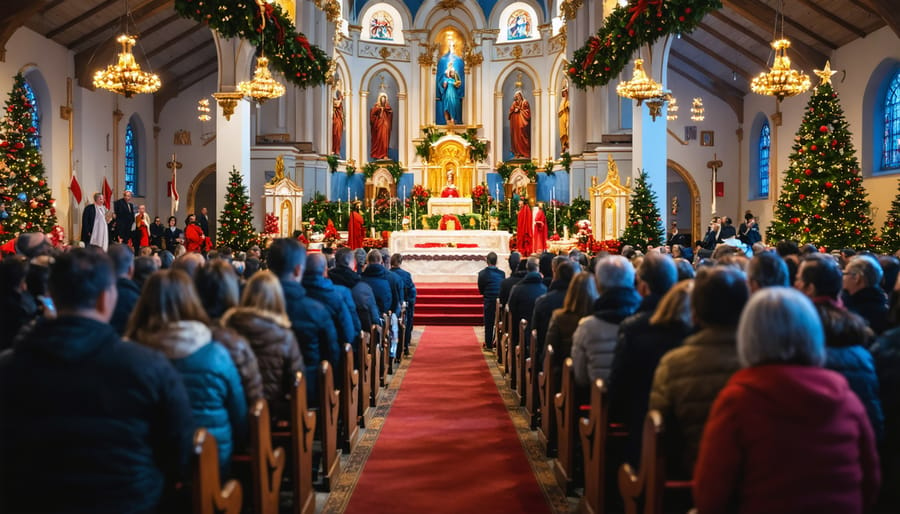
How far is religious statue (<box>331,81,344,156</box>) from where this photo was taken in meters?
25.8

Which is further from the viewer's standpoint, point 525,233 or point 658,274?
point 525,233

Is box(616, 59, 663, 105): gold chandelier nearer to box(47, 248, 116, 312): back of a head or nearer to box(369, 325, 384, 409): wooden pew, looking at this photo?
box(369, 325, 384, 409): wooden pew

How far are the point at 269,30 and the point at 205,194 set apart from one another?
19112 mm

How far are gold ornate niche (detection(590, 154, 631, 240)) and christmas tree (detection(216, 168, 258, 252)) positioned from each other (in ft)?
26.3

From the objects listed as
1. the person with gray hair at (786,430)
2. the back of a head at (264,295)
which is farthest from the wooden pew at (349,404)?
the person with gray hair at (786,430)

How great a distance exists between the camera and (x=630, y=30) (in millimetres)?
10438

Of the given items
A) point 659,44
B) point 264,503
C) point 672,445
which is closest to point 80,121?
point 659,44

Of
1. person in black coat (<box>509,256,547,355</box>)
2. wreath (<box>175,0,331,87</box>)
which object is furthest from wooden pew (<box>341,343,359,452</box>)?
wreath (<box>175,0,331,87</box>)

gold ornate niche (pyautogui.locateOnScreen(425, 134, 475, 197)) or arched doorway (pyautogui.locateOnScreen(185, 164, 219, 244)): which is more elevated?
gold ornate niche (pyautogui.locateOnScreen(425, 134, 475, 197))

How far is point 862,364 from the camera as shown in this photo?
3.51 metres

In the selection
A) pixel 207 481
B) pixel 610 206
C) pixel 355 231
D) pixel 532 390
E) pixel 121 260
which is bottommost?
pixel 532 390

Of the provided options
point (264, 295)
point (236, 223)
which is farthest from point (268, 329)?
point (236, 223)

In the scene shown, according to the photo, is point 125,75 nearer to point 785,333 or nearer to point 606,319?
point 606,319

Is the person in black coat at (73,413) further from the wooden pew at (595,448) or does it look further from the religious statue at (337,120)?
the religious statue at (337,120)
